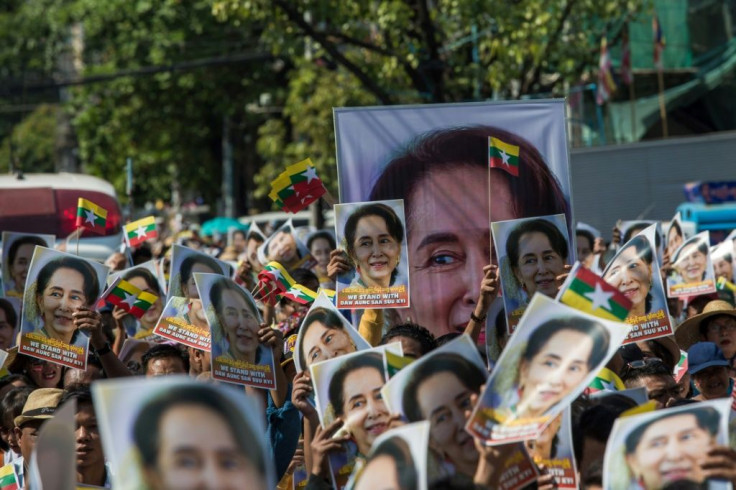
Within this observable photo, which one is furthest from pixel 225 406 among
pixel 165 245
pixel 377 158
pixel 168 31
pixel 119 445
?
pixel 168 31

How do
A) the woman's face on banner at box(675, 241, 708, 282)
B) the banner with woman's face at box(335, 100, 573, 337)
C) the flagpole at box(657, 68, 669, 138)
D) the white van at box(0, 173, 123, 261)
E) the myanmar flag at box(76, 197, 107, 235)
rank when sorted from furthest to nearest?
the flagpole at box(657, 68, 669, 138)
the white van at box(0, 173, 123, 261)
the myanmar flag at box(76, 197, 107, 235)
the woman's face on banner at box(675, 241, 708, 282)
the banner with woman's face at box(335, 100, 573, 337)

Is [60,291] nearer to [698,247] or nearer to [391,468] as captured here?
[391,468]

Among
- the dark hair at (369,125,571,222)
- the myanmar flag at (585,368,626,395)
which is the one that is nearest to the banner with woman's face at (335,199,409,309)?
the dark hair at (369,125,571,222)

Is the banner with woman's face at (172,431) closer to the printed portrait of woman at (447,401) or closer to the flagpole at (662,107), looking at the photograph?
the printed portrait of woman at (447,401)

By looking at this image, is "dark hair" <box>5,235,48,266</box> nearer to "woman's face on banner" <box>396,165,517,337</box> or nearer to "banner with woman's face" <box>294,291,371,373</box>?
"woman's face on banner" <box>396,165,517,337</box>

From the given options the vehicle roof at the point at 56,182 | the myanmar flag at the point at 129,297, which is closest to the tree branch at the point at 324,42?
the vehicle roof at the point at 56,182

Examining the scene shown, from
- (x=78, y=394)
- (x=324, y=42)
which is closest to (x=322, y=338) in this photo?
(x=78, y=394)

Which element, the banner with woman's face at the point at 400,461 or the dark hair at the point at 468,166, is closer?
the banner with woman's face at the point at 400,461

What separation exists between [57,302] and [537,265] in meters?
2.50

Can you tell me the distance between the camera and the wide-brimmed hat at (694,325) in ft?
25.0

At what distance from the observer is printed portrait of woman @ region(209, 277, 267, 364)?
6.07 m

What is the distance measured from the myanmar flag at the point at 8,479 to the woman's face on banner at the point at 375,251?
77.1 inches

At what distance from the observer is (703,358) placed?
21.5 feet

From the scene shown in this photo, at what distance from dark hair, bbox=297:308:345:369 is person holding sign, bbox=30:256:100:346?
1.87m
